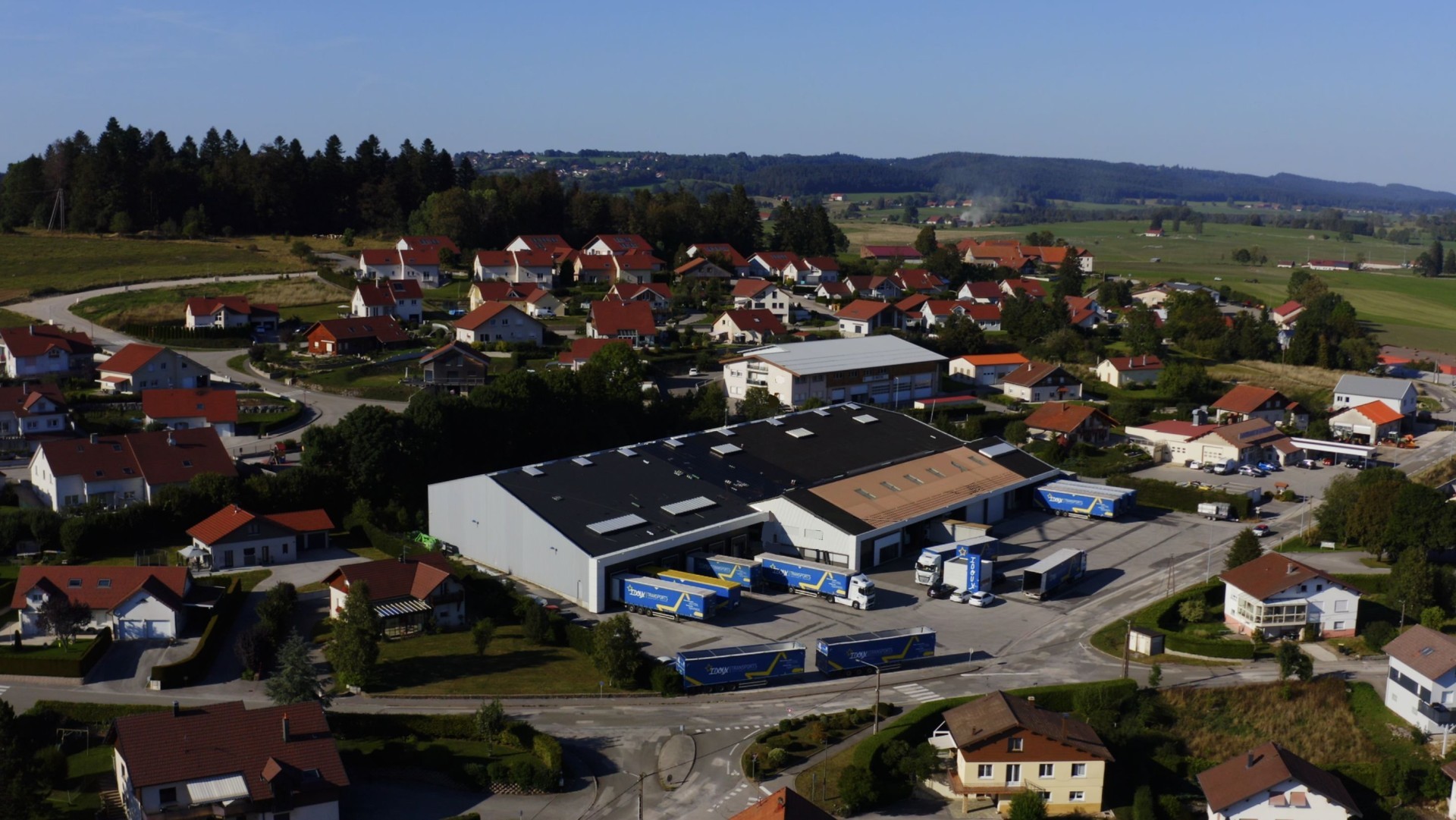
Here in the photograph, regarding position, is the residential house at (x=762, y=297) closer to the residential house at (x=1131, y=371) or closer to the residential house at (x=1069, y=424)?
the residential house at (x=1131, y=371)

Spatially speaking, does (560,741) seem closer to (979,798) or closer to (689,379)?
(979,798)

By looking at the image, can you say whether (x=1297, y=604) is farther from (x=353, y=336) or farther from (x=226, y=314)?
(x=226, y=314)

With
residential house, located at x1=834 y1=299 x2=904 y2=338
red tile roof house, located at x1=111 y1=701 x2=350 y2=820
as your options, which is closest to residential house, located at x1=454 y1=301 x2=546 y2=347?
residential house, located at x1=834 y1=299 x2=904 y2=338

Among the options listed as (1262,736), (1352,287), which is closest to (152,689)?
(1262,736)

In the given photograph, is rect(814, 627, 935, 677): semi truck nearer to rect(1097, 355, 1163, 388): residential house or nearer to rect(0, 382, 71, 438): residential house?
rect(0, 382, 71, 438): residential house

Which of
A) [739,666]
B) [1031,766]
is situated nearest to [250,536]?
[739,666]
